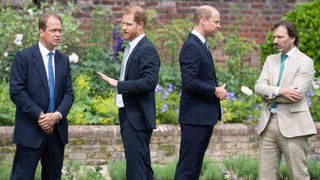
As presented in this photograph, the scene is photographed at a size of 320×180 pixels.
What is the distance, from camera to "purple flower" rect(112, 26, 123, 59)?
37.6 ft

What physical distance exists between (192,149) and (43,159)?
51.6 inches

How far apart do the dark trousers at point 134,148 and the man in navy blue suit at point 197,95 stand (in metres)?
0.37

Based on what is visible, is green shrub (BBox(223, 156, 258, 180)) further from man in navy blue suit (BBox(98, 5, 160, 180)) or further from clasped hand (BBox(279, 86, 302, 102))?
man in navy blue suit (BBox(98, 5, 160, 180))

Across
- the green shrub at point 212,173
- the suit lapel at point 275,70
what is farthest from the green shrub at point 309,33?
the suit lapel at point 275,70

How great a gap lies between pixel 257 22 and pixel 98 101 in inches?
150

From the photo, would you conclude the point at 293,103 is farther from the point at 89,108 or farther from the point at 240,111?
the point at 89,108

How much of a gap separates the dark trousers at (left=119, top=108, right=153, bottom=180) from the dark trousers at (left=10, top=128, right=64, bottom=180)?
0.56 metres

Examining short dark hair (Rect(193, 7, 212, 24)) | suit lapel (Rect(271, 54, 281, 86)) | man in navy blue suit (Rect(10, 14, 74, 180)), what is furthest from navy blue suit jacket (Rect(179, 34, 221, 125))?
man in navy blue suit (Rect(10, 14, 74, 180))

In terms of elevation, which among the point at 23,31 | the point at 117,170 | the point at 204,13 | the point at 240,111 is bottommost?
the point at 117,170

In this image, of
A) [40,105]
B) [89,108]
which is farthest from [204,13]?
[89,108]

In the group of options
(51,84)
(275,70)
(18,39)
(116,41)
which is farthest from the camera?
(116,41)

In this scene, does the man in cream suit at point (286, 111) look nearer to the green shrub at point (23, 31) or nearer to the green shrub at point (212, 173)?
the green shrub at point (212, 173)

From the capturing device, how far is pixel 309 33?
11062mm

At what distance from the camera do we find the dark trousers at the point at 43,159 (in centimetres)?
693
